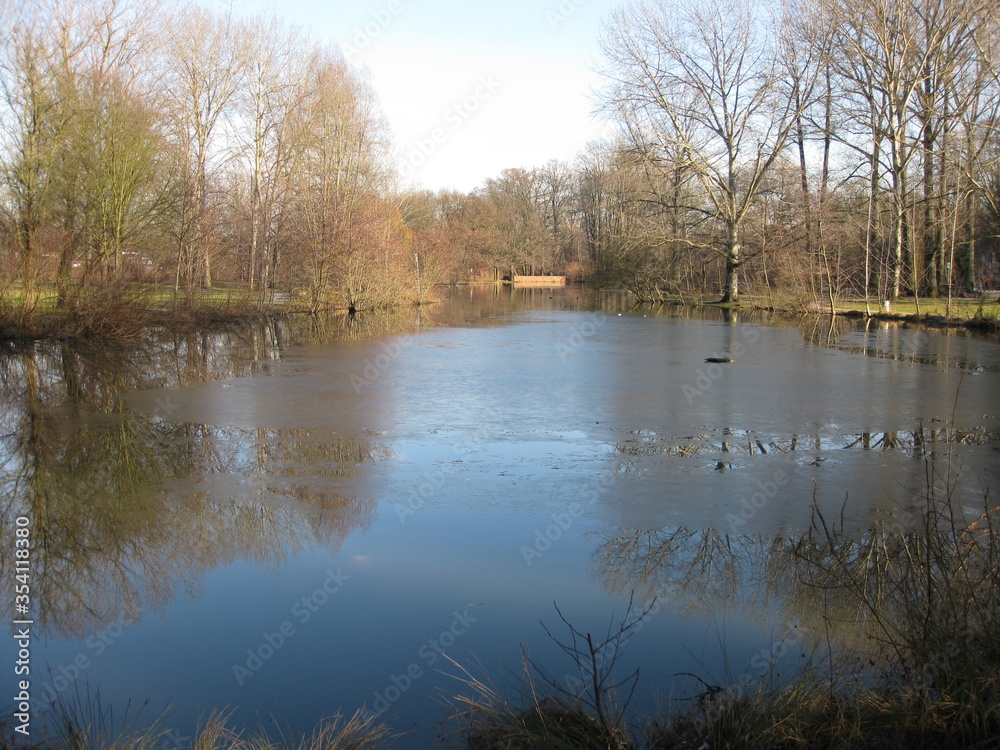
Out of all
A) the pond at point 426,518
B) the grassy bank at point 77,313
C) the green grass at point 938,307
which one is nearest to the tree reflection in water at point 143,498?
the pond at point 426,518

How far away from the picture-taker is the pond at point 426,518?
3.72 meters

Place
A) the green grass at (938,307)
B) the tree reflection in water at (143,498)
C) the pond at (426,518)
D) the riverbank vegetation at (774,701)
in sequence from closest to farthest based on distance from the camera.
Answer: the riverbank vegetation at (774,701), the pond at (426,518), the tree reflection in water at (143,498), the green grass at (938,307)

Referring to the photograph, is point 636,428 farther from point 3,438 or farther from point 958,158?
point 958,158

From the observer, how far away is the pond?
12.2 ft

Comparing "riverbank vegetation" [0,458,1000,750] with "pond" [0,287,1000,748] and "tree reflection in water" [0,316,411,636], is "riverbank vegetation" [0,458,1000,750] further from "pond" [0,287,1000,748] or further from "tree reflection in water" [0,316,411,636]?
"tree reflection in water" [0,316,411,636]

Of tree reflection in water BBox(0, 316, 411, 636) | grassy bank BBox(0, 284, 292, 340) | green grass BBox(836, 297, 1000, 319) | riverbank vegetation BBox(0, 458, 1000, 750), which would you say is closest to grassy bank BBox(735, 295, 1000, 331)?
green grass BBox(836, 297, 1000, 319)

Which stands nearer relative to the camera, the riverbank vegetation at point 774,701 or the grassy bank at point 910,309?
the riverbank vegetation at point 774,701

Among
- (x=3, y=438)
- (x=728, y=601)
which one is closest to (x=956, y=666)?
(x=728, y=601)

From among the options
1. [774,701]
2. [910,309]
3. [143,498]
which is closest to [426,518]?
[143,498]

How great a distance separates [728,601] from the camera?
4328 millimetres

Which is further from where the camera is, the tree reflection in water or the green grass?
the green grass

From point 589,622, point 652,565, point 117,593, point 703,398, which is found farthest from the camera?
point 703,398

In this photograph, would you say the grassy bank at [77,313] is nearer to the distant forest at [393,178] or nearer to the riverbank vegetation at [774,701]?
the distant forest at [393,178]

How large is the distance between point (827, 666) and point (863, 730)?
64 cm
